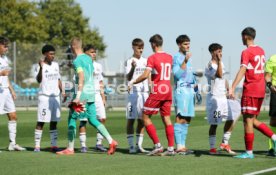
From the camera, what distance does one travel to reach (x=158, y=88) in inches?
498

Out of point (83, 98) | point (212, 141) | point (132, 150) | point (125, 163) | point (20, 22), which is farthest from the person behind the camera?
point (20, 22)

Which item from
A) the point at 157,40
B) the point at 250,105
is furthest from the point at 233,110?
the point at 157,40

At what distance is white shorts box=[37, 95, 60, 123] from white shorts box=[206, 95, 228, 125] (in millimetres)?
3077

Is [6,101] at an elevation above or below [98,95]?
below

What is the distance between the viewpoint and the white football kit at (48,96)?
13805 millimetres

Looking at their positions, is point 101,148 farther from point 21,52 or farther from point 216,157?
point 21,52

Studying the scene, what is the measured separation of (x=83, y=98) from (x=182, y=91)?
1880 mm

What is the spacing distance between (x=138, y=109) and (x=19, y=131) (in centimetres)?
803

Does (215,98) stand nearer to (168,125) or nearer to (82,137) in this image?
(168,125)

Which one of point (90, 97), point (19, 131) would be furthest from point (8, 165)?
point (19, 131)

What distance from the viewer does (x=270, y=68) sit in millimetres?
12695

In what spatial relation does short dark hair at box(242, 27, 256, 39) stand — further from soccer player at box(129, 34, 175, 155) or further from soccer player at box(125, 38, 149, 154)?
soccer player at box(125, 38, 149, 154)

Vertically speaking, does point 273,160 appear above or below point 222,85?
below

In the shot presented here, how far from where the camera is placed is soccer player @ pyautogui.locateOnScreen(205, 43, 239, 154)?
43.5 ft
